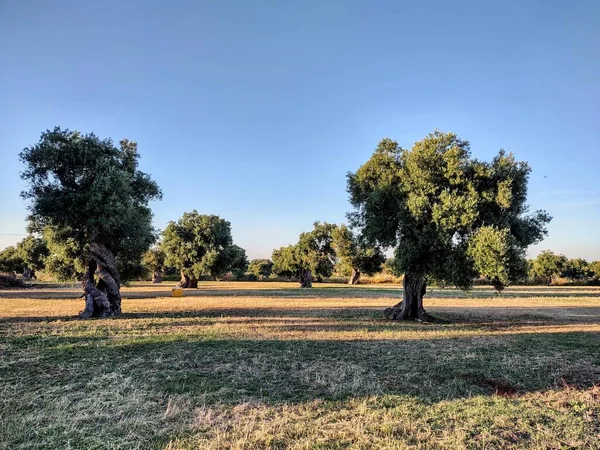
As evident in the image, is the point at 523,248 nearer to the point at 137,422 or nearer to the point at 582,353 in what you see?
the point at 582,353

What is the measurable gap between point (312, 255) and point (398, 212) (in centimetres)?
4626

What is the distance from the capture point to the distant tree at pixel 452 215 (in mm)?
17641

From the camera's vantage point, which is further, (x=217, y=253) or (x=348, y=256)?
(x=348, y=256)

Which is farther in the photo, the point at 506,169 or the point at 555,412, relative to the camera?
the point at 506,169

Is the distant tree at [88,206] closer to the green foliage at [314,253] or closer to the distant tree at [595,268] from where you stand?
the green foliage at [314,253]

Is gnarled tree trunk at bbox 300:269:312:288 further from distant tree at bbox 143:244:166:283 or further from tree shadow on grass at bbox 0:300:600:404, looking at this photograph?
tree shadow on grass at bbox 0:300:600:404

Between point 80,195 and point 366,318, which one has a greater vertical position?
point 80,195

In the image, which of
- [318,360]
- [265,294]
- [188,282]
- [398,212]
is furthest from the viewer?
[188,282]

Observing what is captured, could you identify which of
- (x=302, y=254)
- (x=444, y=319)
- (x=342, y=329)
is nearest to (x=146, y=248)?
(x=342, y=329)

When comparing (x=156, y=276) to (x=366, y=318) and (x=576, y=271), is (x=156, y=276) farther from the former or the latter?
(x=576, y=271)

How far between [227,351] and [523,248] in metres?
15.5

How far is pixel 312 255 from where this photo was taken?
216 feet

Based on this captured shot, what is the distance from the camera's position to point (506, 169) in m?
19.3

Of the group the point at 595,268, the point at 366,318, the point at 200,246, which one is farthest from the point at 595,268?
the point at 366,318
